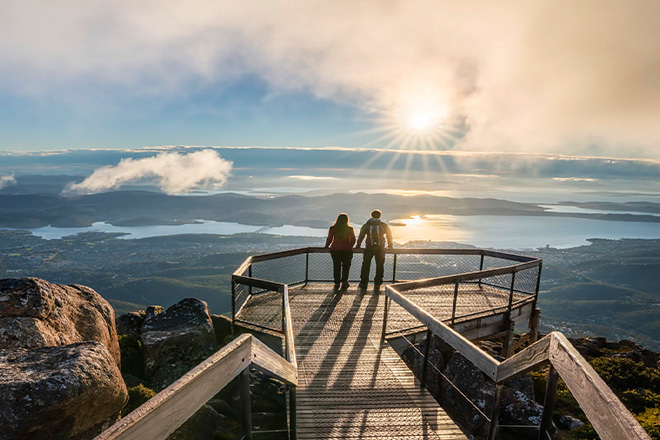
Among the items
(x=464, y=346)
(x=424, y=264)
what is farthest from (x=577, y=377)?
(x=424, y=264)

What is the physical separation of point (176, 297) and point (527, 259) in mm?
124941

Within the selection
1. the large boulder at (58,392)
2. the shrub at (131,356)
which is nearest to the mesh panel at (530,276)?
the shrub at (131,356)

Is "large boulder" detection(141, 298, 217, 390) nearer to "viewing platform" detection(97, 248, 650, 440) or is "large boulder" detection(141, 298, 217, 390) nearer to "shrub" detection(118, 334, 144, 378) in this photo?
"shrub" detection(118, 334, 144, 378)

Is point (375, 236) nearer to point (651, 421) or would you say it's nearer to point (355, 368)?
point (355, 368)

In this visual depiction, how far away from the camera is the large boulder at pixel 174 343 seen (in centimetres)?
729

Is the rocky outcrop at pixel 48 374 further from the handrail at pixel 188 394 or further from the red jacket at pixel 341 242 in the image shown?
the red jacket at pixel 341 242

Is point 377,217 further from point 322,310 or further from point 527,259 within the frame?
point 527,259

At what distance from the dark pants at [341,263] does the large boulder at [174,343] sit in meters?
3.59

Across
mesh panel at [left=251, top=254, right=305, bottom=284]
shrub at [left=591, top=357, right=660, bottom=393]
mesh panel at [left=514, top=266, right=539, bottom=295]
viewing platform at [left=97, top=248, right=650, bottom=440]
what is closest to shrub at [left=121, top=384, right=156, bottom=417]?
viewing platform at [left=97, top=248, right=650, bottom=440]

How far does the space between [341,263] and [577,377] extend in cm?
897

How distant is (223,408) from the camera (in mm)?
6238

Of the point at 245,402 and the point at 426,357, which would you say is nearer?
the point at 245,402

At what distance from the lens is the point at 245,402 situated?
273 centimetres

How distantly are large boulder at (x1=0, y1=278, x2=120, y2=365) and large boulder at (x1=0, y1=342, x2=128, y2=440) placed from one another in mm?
795
